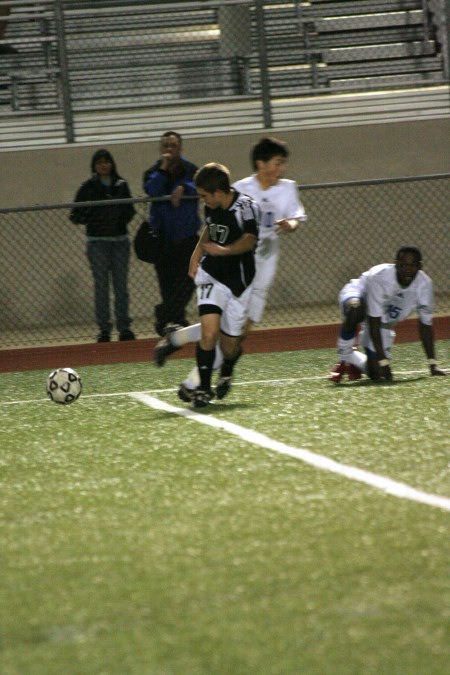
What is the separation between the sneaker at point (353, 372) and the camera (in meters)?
8.01

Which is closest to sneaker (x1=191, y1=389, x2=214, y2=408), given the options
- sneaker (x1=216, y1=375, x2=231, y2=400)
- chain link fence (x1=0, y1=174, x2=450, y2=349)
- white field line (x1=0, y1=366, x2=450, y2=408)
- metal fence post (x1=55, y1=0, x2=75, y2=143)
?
sneaker (x1=216, y1=375, x2=231, y2=400)

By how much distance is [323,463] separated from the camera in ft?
16.1

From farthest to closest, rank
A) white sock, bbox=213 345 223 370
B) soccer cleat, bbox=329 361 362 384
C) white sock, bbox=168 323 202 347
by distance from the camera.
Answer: soccer cleat, bbox=329 361 362 384 → white sock, bbox=168 323 202 347 → white sock, bbox=213 345 223 370

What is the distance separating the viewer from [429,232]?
44.5 feet

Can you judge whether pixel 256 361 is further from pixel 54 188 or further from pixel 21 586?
pixel 21 586

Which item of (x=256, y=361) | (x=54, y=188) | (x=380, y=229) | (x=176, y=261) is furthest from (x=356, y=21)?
(x=256, y=361)

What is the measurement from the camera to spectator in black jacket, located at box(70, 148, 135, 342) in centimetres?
1124

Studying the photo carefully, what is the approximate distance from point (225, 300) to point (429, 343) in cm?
175

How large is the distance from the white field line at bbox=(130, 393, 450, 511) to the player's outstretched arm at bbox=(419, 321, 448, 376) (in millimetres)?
1910

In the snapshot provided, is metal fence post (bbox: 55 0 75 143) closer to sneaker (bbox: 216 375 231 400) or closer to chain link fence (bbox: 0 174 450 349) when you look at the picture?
chain link fence (bbox: 0 174 450 349)

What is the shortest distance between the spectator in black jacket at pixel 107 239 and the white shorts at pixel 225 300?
14.5ft

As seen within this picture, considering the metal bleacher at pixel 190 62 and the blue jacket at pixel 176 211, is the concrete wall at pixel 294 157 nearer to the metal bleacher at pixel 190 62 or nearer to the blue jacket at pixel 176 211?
the metal bleacher at pixel 190 62

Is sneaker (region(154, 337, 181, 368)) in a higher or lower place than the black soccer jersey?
lower

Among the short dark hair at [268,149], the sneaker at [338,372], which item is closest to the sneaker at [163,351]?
the sneaker at [338,372]
